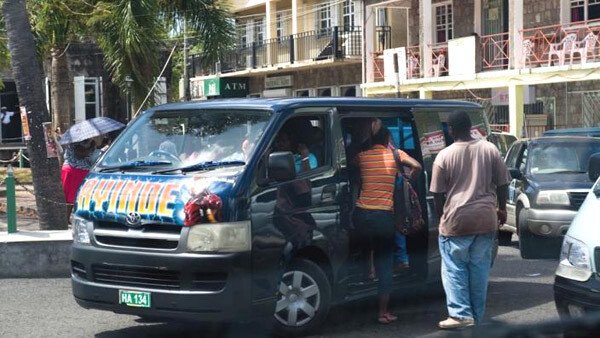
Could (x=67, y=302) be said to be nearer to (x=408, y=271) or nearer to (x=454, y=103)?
(x=408, y=271)

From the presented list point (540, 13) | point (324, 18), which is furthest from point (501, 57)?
point (324, 18)

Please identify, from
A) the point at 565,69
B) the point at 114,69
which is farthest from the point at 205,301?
the point at 565,69

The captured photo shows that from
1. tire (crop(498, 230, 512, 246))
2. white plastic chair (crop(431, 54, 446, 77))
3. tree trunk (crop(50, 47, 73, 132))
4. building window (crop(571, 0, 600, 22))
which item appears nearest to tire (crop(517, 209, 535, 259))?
tire (crop(498, 230, 512, 246))

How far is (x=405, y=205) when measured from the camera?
8.03 m

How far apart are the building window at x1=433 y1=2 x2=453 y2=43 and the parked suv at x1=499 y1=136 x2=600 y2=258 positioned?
17583mm

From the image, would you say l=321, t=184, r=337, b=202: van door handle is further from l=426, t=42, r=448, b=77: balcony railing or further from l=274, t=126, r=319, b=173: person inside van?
l=426, t=42, r=448, b=77: balcony railing

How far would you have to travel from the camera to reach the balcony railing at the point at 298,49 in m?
33.9

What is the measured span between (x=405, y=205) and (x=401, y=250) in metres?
0.50

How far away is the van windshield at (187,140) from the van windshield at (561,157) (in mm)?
6549

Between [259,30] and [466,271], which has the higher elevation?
[259,30]

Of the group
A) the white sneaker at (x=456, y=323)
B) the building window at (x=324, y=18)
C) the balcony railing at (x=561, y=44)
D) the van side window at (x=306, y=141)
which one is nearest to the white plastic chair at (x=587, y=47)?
the balcony railing at (x=561, y=44)

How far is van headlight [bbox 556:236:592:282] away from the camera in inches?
266

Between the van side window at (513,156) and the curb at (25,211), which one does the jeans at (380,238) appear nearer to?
the van side window at (513,156)

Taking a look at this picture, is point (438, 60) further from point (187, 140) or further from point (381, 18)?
point (187, 140)
